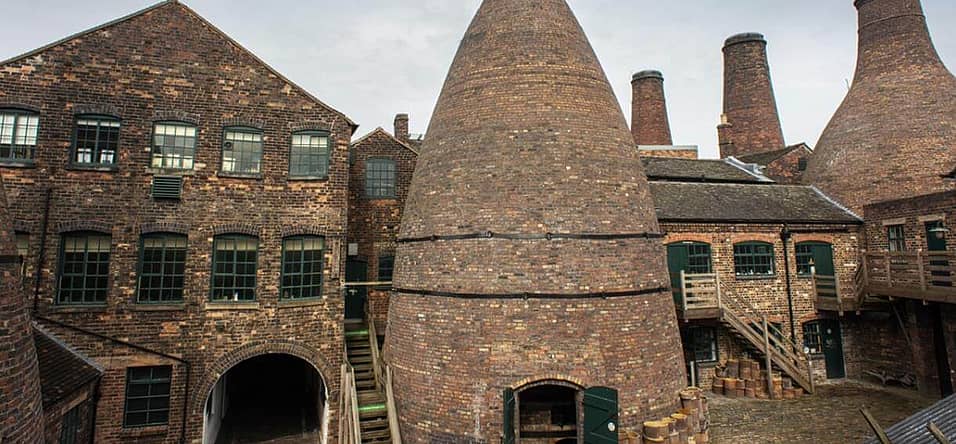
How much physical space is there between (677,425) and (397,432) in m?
5.02

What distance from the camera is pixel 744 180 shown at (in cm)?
1900

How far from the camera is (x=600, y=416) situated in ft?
26.7

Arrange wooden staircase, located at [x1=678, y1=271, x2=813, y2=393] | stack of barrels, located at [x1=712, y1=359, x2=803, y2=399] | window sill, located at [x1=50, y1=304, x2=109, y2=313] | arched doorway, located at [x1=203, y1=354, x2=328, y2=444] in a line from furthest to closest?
stack of barrels, located at [x1=712, y1=359, x2=803, y2=399]
wooden staircase, located at [x1=678, y1=271, x2=813, y2=393]
arched doorway, located at [x1=203, y1=354, x2=328, y2=444]
window sill, located at [x1=50, y1=304, x2=109, y2=313]

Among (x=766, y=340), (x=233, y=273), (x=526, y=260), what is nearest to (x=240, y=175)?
(x=233, y=273)

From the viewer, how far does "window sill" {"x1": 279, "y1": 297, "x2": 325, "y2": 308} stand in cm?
1148

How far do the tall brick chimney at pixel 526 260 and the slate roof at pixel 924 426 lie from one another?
3.44 meters

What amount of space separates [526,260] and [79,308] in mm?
9705

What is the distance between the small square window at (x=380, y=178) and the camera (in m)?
15.2

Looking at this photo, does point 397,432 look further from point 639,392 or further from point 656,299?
point 656,299

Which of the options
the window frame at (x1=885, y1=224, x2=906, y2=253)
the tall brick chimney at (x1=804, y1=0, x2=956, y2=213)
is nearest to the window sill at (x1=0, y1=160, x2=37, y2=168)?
the window frame at (x1=885, y1=224, x2=906, y2=253)

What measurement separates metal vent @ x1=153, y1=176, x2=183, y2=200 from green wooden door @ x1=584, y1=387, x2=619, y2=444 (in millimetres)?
9925

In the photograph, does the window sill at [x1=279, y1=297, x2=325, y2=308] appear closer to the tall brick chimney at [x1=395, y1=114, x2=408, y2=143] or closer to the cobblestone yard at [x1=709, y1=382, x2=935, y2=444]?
the cobblestone yard at [x1=709, y1=382, x2=935, y2=444]

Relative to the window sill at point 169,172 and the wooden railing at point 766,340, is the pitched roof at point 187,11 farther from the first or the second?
the wooden railing at point 766,340

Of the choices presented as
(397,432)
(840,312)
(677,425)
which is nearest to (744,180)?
(840,312)
